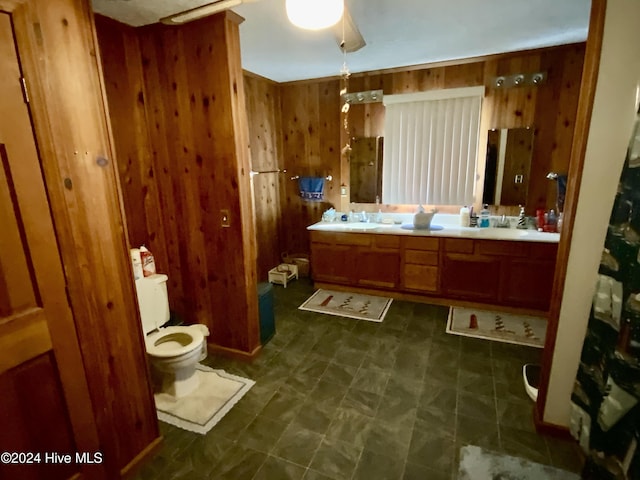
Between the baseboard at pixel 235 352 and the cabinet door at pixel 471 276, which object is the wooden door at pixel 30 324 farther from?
the cabinet door at pixel 471 276

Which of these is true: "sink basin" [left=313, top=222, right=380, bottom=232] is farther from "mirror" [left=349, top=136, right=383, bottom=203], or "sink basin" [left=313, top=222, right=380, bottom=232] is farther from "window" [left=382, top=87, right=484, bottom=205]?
"window" [left=382, top=87, right=484, bottom=205]

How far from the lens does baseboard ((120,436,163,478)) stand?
162 cm

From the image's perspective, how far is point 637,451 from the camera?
118cm

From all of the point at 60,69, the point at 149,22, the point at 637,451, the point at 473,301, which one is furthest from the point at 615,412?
the point at 149,22

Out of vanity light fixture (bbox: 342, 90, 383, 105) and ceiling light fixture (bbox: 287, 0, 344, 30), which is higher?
vanity light fixture (bbox: 342, 90, 383, 105)

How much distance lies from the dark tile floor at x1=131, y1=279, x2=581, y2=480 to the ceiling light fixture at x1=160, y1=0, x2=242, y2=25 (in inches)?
91.9

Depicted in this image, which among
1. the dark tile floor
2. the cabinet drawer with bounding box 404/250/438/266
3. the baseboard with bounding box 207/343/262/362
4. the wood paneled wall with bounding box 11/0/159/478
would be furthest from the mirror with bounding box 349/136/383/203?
the wood paneled wall with bounding box 11/0/159/478

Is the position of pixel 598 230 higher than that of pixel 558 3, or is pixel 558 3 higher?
pixel 558 3

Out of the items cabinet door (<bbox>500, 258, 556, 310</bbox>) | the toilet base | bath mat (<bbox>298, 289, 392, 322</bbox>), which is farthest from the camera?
bath mat (<bbox>298, 289, 392, 322</bbox>)

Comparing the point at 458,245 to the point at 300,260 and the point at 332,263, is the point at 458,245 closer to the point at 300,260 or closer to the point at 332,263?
the point at 332,263

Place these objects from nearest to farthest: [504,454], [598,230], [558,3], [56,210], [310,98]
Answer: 1. [56,210]
2. [598,230]
3. [504,454]
4. [558,3]
5. [310,98]

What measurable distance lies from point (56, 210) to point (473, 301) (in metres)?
3.35

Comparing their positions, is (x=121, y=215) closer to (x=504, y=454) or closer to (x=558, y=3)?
(x=504, y=454)

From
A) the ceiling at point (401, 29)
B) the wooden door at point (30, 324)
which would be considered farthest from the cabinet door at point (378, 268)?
the wooden door at point (30, 324)
